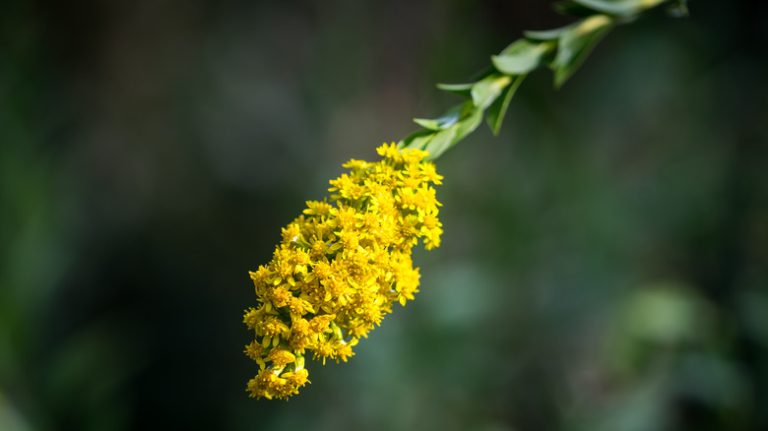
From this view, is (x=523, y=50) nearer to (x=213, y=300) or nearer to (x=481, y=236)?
(x=481, y=236)

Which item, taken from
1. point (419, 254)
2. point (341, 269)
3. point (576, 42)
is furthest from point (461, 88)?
point (419, 254)

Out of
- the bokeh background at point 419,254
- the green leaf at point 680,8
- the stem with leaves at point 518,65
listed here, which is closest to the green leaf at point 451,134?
the stem with leaves at point 518,65

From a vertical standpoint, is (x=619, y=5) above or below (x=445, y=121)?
above

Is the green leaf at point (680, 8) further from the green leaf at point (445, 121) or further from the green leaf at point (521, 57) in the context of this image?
the green leaf at point (445, 121)

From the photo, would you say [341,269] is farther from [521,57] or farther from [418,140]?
[521,57]

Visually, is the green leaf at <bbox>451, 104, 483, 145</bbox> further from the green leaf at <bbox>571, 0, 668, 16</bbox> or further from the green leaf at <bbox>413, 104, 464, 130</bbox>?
the green leaf at <bbox>571, 0, 668, 16</bbox>

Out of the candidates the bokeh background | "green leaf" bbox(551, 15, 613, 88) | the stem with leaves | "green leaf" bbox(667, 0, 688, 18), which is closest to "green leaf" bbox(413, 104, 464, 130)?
the stem with leaves
